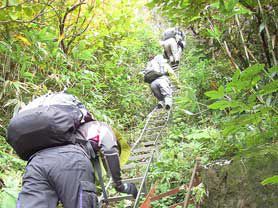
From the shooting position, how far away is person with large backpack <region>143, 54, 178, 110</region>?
9311mm

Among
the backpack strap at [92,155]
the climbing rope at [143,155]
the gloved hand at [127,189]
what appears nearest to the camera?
the backpack strap at [92,155]

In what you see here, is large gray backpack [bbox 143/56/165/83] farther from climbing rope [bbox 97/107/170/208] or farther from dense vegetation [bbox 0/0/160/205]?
climbing rope [bbox 97/107/170/208]

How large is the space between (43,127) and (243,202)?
196 centimetres

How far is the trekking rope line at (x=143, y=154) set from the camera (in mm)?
4973

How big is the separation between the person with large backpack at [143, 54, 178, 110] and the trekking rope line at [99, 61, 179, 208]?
272 millimetres

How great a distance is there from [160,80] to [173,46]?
4.48m

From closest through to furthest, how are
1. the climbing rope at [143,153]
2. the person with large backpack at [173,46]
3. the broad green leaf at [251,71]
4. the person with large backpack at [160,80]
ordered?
the broad green leaf at [251,71]
the climbing rope at [143,153]
the person with large backpack at [160,80]
the person with large backpack at [173,46]

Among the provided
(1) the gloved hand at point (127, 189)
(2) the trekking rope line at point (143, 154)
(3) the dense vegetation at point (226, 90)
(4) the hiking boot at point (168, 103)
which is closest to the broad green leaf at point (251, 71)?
(3) the dense vegetation at point (226, 90)

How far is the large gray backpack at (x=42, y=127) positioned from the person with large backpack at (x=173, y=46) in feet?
35.1

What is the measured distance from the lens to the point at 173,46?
13.6 meters

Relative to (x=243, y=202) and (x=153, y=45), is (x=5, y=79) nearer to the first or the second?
(x=243, y=202)

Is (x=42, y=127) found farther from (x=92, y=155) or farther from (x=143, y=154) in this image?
(x=143, y=154)

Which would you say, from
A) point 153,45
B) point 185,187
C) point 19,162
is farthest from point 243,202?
point 153,45

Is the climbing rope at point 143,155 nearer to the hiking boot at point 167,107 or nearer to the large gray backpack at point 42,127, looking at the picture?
the hiking boot at point 167,107
